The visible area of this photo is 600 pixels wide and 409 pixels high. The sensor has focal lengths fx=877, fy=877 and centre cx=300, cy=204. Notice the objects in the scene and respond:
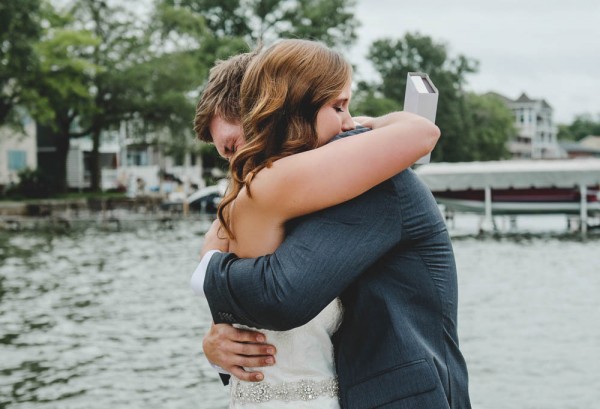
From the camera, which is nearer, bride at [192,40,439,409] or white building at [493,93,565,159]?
bride at [192,40,439,409]

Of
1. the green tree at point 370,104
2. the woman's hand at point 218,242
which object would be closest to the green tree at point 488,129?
the green tree at point 370,104

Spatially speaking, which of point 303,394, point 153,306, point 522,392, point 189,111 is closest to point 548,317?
point 522,392

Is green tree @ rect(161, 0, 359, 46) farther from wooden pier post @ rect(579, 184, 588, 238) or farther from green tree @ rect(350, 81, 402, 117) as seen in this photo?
wooden pier post @ rect(579, 184, 588, 238)

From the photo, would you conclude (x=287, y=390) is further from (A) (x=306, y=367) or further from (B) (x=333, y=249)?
(B) (x=333, y=249)

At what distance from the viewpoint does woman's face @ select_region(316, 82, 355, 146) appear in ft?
5.84

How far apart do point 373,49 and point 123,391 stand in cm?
7918

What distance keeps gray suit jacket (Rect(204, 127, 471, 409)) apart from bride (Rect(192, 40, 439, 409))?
0.04 meters

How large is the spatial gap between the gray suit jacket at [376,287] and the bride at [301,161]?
45mm

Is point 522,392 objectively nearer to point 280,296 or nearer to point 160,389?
point 160,389

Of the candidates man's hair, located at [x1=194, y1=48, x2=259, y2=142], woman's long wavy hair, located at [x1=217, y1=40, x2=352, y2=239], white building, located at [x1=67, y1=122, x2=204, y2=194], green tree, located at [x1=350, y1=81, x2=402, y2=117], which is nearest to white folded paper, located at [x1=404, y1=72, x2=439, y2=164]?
woman's long wavy hair, located at [x1=217, y1=40, x2=352, y2=239]

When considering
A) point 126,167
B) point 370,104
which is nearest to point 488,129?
point 370,104

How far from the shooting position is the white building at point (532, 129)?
146 meters

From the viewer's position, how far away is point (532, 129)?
149m

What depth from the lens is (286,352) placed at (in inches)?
73.9
